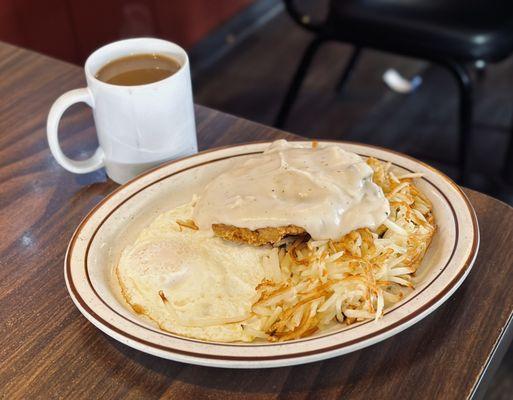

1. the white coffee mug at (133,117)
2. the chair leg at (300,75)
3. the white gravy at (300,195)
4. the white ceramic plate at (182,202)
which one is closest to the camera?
the white ceramic plate at (182,202)

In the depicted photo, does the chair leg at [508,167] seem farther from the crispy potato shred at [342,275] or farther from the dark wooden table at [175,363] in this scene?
the crispy potato shred at [342,275]

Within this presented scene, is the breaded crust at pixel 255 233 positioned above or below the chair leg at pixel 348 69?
above

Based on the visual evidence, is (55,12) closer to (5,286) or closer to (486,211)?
(5,286)

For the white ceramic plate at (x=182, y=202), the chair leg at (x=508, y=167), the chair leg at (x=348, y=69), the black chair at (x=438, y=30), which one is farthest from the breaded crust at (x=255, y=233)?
the chair leg at (x=348, y=69)

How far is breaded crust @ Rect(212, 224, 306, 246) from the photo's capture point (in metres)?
0.93

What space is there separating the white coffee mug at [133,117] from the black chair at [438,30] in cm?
115

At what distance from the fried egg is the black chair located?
137 cm

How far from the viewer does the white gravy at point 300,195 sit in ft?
3.03

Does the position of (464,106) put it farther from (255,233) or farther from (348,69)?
(255,233)

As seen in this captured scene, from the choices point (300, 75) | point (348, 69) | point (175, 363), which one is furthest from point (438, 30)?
point (175, 363)

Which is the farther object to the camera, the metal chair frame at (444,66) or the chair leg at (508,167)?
the chair leg at (508,167)

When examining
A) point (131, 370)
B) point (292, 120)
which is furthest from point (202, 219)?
point (292, 120)

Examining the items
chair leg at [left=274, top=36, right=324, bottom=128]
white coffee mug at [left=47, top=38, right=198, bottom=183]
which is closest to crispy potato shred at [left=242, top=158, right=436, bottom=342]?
white coffee mug at [left=47, top=38, right=198, bottom=183]

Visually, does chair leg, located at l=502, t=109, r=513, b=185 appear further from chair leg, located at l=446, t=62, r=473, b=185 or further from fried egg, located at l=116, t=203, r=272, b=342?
fried egg, located at l=116, t=203, r=272, b=342
